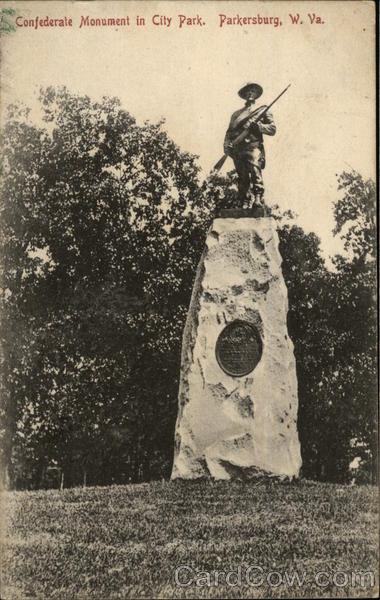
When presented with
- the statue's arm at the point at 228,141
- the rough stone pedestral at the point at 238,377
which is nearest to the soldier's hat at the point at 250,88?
the statue's arm at the point at 228,141

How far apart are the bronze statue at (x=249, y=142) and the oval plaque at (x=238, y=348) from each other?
6.33 ft

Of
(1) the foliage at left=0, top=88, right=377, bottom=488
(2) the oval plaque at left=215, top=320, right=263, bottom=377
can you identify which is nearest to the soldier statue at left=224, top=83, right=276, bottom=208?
(2) the oval plaque at left=215, top=320, right=263, bottom=377

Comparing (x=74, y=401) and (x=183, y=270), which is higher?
(x=183, y=270)

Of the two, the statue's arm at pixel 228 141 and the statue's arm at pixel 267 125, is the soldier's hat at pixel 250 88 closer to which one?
the statue's arm at pixel 267 125

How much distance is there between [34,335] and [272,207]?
5053mm

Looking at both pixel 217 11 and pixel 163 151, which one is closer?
pixel 217 11

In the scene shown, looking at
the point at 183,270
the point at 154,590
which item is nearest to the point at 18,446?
the point at 183,270

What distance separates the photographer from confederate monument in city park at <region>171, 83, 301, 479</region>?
10.7 m

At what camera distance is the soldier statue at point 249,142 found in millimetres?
11492

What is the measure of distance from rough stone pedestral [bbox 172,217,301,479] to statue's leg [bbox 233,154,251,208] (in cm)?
47

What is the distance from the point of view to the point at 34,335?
47.4 ft

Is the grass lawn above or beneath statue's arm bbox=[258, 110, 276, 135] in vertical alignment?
beneath

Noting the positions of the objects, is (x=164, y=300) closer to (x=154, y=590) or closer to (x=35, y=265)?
(x=35, y=265)

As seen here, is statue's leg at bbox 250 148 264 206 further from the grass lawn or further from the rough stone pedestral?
the grass lawn
